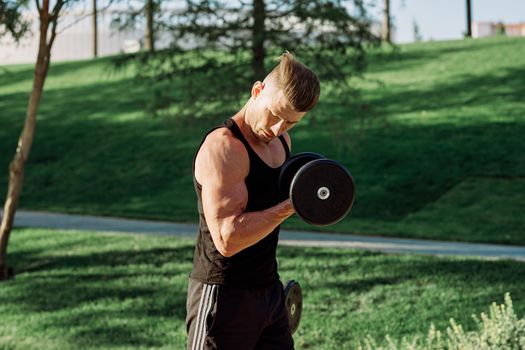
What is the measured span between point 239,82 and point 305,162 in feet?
26.0

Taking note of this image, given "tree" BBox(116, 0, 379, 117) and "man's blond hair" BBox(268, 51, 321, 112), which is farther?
"tree" BBox(116, 0, 379, 117)

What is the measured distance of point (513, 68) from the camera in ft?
69.4

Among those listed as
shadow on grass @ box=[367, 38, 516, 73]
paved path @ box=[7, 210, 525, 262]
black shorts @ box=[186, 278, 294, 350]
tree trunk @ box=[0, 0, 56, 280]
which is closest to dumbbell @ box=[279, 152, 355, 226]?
black shorts @ box=[186, 278, 294, 350]

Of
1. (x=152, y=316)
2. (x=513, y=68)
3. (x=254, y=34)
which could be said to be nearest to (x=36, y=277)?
(x=152, y=316)

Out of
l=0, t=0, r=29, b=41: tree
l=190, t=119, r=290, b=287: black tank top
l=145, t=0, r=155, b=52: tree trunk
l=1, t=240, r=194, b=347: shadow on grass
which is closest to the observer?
l=190, t=119, r=290, b=287: black tank top

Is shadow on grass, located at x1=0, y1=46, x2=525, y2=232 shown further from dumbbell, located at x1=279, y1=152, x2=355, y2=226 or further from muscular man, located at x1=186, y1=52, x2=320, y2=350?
dumbbell, located at x1=279, y1=152, x2=355, y2=226

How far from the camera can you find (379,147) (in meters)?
16.3

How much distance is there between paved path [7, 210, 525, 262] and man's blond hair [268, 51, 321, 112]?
6.57 m

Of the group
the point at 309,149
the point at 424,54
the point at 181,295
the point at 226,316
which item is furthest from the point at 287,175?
the point at 424,54

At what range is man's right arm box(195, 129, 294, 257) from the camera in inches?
125

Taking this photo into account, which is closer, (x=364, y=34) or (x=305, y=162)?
(x=305, y=162)

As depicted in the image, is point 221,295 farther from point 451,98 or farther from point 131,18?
point 451,98

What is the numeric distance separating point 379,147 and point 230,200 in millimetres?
13385

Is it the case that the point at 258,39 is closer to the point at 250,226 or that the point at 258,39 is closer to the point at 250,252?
the point at 250,252
